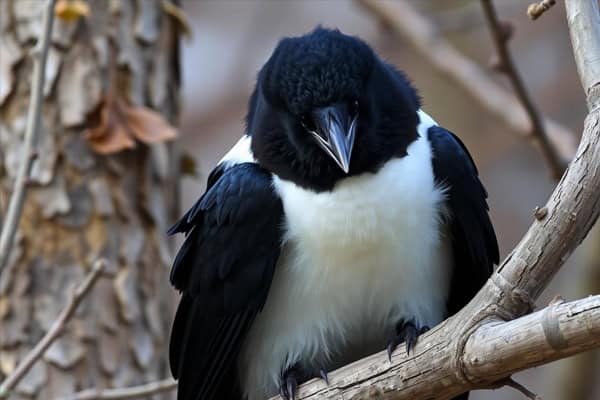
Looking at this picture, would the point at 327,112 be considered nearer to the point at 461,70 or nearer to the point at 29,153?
the point at 29,153

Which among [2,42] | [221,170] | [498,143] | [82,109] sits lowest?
[498,143]

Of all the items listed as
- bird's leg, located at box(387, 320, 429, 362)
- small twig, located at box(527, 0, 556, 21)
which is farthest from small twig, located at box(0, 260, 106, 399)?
small twig, located at box(527, 0, 556, 21)

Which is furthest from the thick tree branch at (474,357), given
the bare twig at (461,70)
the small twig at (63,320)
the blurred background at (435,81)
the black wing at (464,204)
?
the blurred background at (435,81)

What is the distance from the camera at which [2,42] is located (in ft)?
13.8

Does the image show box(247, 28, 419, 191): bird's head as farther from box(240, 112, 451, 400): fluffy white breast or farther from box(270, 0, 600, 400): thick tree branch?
box(270, 0, 600, 400): thick tree branch

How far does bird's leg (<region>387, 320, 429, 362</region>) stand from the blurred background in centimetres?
326

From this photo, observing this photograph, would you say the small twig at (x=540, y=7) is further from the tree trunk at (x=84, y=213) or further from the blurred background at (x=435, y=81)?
the blurred background at (x=435, y=81)

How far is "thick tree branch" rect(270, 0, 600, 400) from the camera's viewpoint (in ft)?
8.21

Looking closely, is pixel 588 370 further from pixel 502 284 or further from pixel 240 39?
pixel 240 39

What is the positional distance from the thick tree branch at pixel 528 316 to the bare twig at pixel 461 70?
1.44m

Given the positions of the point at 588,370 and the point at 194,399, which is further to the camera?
the point at 588,370

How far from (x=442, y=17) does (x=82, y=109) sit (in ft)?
A: 6.87

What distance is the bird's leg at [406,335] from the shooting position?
3.06 m

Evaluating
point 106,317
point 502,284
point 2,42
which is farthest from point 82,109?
point 502,284
